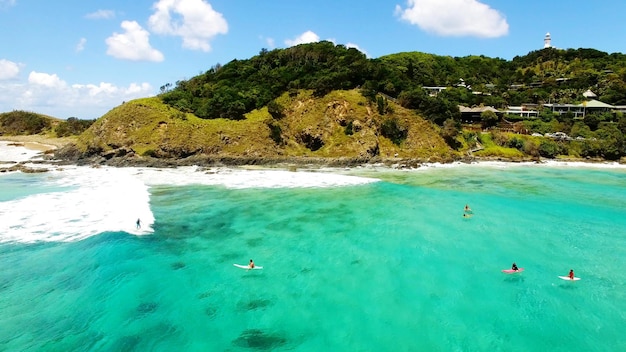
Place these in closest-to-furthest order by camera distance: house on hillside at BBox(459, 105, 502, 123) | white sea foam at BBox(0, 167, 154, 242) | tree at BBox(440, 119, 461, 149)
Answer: white sea foam at BBox(0, 167, 154, 242)
tree at BBox(440, 119, 461, 149)
house on hillside at BBox(459, 105, 502, 123)

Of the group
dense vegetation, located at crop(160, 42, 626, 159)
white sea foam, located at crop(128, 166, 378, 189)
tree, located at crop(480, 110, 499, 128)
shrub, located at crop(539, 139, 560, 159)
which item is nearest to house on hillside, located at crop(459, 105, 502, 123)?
tree, located at crop(480, 110, 499, 128)

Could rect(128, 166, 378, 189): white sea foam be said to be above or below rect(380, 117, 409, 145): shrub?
below

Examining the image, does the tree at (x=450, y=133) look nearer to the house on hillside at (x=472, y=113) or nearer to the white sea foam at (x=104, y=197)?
the house on hillside at (x=472, y=113)

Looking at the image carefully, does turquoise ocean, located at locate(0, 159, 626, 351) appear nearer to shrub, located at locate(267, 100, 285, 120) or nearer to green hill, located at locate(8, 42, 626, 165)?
green hill, located at locate(8, 42, 626, 165)

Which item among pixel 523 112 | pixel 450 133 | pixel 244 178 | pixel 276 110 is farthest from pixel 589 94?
pixel 244 178

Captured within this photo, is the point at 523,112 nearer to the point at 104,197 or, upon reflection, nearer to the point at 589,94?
the point at 589,94

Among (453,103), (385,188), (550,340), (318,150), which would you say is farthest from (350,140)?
(550,340)
